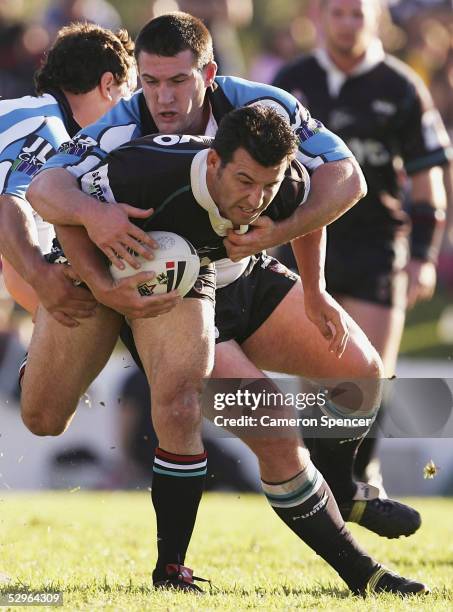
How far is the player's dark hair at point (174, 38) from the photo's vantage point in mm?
5102

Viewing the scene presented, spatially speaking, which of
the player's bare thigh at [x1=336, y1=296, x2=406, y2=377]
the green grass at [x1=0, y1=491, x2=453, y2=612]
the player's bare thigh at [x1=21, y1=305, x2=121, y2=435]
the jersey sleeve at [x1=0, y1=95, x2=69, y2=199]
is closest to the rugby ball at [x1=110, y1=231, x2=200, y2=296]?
the player's bare thigh at [x1=21, y1=305, x2=121, y2=435]

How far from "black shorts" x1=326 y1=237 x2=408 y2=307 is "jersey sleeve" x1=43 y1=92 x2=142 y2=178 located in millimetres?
3326

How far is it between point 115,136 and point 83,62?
1.16 metres

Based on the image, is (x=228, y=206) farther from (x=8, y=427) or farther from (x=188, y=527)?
(x=8, y=427)

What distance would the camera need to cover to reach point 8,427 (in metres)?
9.41

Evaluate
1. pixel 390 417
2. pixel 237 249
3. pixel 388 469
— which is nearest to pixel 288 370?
pixel 390 417

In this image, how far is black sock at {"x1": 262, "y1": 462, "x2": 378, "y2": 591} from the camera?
498 cm

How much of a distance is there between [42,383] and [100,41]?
1.77 m

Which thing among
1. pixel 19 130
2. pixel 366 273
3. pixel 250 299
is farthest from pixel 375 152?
pixel 19 130

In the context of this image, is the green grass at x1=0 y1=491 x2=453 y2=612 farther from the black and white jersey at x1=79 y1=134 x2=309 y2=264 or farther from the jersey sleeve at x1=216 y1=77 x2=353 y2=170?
the jersey sleeve at x1=216 y1=77 x2=353 y2=170

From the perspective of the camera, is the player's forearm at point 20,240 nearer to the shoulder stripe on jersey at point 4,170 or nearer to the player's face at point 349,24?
the shoulder stripe on jersey at point 4,170

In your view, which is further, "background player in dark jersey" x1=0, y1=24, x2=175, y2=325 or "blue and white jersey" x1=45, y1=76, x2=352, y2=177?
"background player in dark jersey" x1=0, y1=24, x2=175, y2=325

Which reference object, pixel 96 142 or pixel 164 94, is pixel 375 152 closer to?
pixel 164 94

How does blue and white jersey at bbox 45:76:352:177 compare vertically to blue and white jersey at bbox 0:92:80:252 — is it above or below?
above
